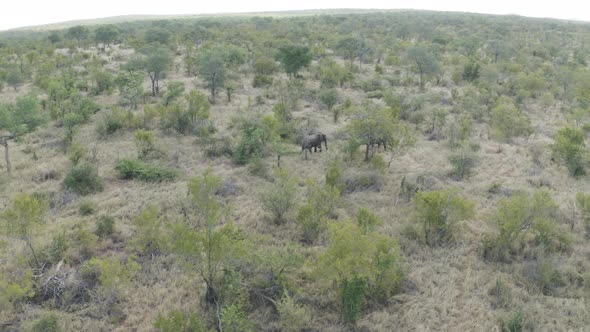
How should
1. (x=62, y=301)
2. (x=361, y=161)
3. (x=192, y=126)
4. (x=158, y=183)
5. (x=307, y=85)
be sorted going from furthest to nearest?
(x=307, y=85), (x=192, y=126), (x=361, y=161), (x=158, y=183), (x=62, y=301)

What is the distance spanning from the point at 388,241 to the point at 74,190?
1236cm

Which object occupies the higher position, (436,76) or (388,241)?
(436,76)

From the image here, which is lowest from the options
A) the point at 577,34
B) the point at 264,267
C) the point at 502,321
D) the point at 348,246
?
the point at 502,321

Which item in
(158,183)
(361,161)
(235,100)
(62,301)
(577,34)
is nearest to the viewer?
(62,301)

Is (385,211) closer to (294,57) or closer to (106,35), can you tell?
(294,57)

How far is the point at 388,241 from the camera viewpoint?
1071cm

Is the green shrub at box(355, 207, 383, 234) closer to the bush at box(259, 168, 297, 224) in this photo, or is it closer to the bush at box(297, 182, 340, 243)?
the bush at box(297, 182, 340, 243)

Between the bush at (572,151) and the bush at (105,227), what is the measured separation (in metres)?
19.5

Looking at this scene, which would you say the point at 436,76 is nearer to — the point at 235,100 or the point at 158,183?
the point at 235,100

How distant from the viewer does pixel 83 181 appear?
52.3 feet

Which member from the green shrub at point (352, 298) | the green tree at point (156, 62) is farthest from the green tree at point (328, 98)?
the green shrub at point (352, 298)

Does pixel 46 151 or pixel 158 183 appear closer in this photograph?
pixel 158 183

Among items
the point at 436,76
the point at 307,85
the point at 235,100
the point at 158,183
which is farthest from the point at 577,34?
the point at 158,183

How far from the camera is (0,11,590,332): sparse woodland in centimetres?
943
